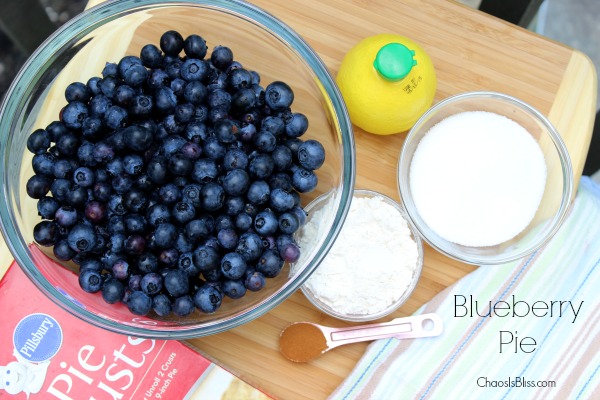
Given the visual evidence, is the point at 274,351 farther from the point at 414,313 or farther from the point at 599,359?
the point at 599,359

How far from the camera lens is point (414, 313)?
3.20ft

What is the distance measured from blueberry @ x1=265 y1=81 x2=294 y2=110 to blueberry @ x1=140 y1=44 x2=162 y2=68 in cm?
16

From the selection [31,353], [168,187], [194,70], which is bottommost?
[31,353]

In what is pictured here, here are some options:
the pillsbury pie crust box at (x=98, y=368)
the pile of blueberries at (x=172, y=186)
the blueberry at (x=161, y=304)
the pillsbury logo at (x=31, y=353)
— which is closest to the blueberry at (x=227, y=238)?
the pile of blueberries at (x=172, y=186)

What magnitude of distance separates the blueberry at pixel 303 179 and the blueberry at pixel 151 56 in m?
0.25

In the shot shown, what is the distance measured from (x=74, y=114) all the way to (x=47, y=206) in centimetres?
13

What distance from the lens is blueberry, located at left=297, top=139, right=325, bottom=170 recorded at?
32.6 inches

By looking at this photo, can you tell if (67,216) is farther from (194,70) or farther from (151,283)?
(194,70)

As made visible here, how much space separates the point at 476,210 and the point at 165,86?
51 cm

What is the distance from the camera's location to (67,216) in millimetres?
805

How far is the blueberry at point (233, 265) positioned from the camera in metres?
0.78

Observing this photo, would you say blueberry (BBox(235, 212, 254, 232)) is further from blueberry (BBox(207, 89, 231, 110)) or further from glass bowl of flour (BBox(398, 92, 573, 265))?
glass bowl of flour (BBox(398, 92, 573, 265))

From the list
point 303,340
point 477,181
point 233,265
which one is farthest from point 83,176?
point 477,181

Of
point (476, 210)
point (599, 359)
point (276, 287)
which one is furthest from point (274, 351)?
point (599, 359)
